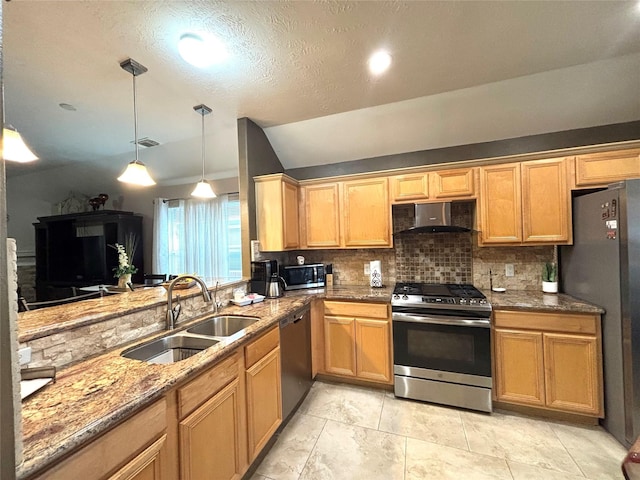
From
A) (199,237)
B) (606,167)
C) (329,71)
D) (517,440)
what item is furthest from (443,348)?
(199,237)

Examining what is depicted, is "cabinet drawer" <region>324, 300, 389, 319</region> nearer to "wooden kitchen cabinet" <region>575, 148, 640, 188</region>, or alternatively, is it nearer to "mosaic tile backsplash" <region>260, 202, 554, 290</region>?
"mosaic tile backsplash" <region>260, 202, 554, 290</region>

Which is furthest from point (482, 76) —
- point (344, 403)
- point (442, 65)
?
point (344, 403)

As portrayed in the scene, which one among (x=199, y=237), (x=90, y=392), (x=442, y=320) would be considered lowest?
(x=442, y=320)

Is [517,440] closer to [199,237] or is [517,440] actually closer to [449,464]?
[449,464]

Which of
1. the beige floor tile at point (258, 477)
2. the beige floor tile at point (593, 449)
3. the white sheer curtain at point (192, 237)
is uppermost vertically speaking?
the white sheer curtain at point (192, 237)

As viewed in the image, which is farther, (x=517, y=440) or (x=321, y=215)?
(x=321, y=215)

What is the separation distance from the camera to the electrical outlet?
1094mm

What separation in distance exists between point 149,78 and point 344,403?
3199 millimetres

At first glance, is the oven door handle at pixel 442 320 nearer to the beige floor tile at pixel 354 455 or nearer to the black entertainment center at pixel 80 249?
the beige floor tile at pixel 354 455

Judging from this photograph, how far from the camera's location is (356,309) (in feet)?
8.43

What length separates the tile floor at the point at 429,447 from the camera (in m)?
1.64

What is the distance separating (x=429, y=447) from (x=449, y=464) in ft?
0.52

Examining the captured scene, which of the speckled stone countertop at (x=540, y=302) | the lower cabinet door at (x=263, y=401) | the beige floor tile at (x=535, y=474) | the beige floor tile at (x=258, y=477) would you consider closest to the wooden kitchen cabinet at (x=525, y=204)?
the speckled stone countertop at (x=540, y=302)

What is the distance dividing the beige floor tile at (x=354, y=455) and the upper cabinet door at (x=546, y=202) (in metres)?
2.13
